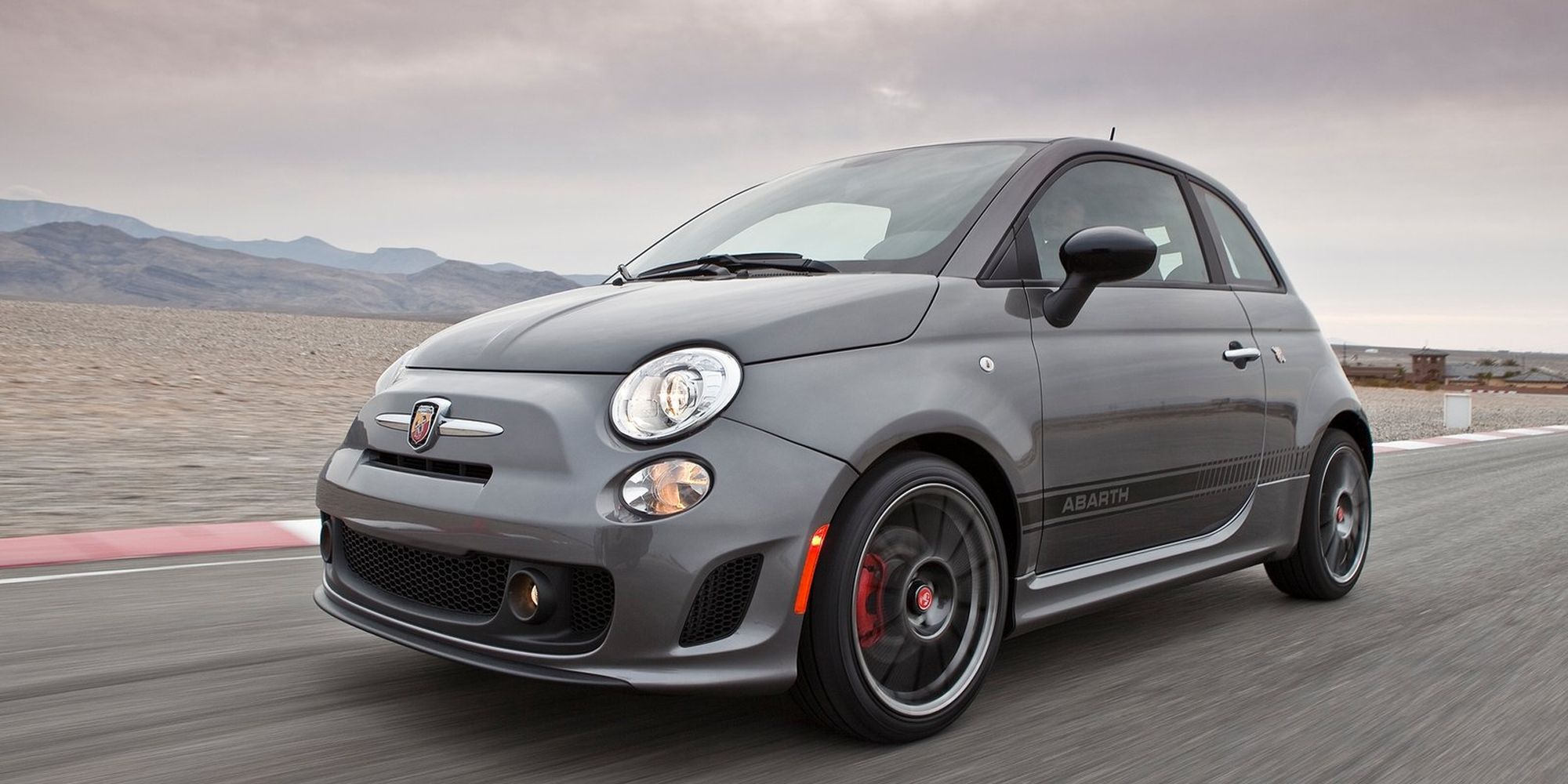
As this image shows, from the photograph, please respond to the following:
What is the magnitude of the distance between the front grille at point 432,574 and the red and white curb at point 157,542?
7.64 feet

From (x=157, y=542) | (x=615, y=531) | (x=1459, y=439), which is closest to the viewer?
(x=615, y=531)

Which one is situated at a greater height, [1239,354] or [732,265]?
[732,265]

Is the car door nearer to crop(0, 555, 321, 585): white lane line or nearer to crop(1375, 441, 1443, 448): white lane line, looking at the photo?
crop(0, 555, 321, 585): white lane line

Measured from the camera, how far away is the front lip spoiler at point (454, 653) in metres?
2.59

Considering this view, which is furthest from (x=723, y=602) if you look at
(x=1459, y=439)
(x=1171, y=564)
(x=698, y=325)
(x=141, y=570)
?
(x=1459, y=439)

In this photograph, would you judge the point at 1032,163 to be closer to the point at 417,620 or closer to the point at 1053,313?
the point at 1053,313

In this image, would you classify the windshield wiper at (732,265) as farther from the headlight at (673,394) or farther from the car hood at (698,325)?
the headlight at (673,394)

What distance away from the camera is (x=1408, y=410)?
25078 mm

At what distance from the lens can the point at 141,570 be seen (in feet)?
15.9

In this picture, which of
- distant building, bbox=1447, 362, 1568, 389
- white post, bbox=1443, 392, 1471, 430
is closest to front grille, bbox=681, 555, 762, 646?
white post, bbox=1443, 392, 1471, 430

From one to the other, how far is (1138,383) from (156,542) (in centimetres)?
421

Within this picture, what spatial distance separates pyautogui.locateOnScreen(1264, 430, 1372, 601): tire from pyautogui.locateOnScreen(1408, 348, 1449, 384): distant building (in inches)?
1830

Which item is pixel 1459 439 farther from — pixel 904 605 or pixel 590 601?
pixel 590 601

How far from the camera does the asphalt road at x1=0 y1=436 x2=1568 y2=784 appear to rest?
277 cm
